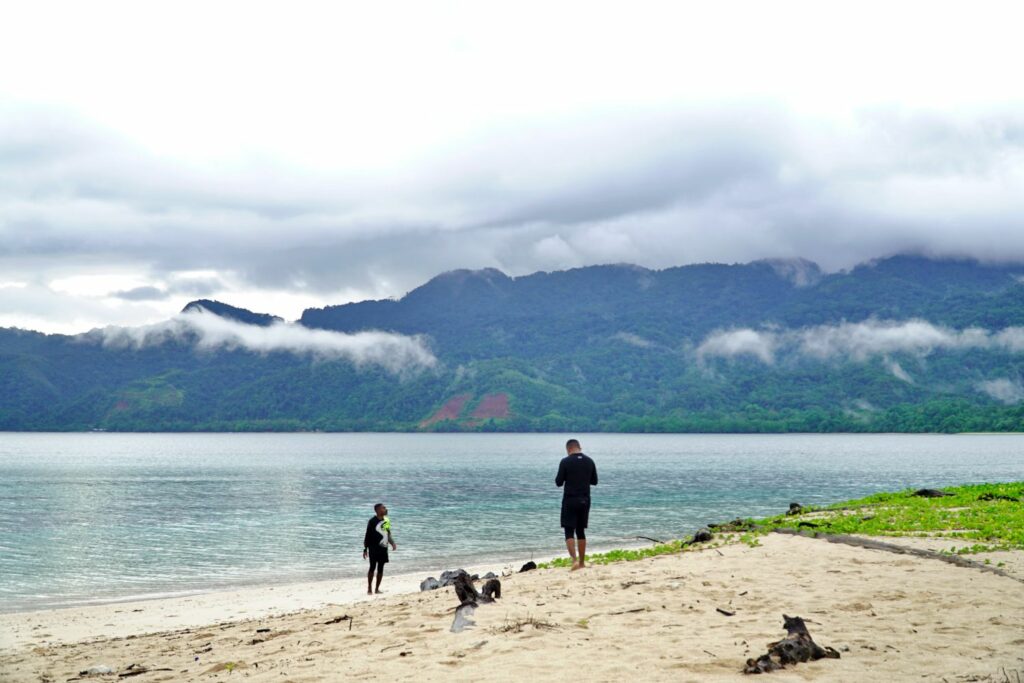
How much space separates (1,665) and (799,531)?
18.3 metres

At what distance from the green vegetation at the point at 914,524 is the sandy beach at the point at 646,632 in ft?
4.16

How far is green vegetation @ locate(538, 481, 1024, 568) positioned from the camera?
65.2ft

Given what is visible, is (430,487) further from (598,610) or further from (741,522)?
(598,610)

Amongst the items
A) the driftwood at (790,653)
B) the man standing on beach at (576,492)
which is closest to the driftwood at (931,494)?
the man standing on beach at (576,492)

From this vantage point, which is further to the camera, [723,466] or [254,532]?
[723,466]

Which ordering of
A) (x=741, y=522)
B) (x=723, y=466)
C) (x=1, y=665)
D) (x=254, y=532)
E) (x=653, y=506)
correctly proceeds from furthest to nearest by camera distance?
1. (x=723, y=466)
2. (x=653, y=506)
3. (x=254, y=532)
4. (x=741, y=522)
5. (x=1, y=665)

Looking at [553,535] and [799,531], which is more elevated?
[799,531]

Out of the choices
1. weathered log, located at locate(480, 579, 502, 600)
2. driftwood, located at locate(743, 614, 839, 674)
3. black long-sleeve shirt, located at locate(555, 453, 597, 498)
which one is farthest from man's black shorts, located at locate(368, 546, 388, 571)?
driftwood, located at locate(743, 614, 839, 674)

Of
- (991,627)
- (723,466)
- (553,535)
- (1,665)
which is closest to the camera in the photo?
(991,627)

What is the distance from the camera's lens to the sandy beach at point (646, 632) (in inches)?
A: 440

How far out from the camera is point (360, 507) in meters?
62.2

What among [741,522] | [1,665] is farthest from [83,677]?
[741,522]

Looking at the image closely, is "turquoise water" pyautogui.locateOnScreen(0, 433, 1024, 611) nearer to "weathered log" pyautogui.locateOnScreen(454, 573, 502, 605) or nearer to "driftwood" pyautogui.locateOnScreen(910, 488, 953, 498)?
"driftwood" pyautogui.locateOnScreen(910, 488, 953, 498)

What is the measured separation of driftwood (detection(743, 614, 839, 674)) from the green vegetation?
27.9 feet
